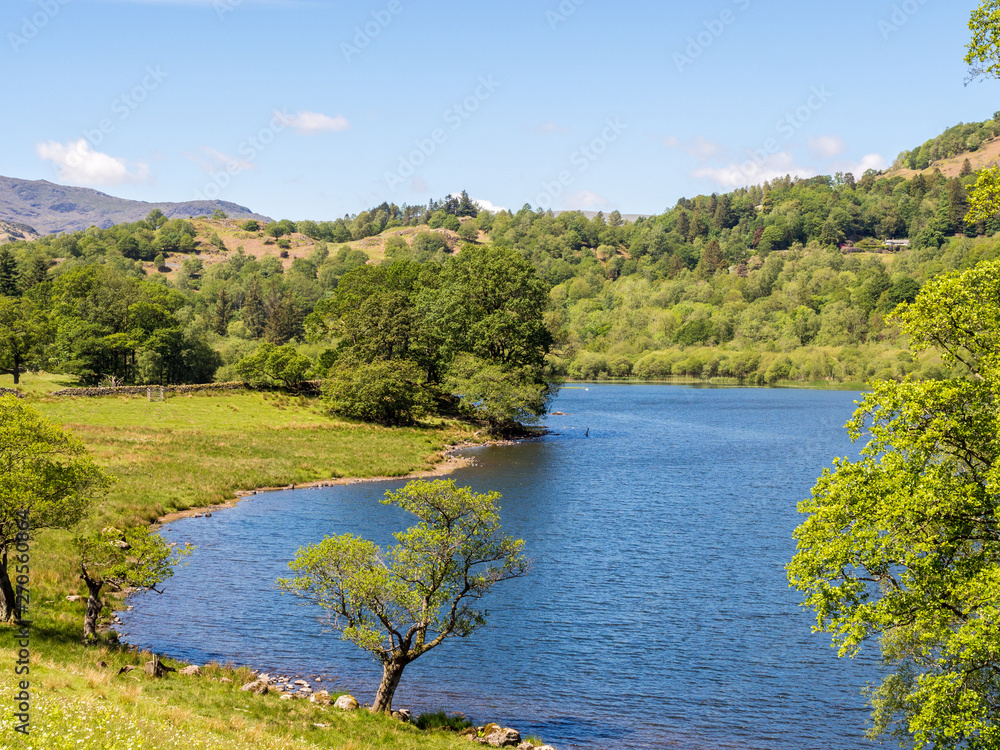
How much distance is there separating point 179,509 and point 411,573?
3482 centimetres

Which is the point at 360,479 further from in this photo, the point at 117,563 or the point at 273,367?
the point at 273,367

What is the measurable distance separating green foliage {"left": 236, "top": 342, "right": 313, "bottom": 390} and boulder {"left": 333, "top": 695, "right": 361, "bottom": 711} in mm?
83472

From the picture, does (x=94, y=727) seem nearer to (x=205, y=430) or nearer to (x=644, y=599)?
(x=644, y=599)

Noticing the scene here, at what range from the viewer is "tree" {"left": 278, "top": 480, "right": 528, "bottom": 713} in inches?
1047

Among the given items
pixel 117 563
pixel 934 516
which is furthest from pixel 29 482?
pixel 934 516

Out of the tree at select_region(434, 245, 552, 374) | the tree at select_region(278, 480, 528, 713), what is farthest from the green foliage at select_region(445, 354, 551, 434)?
the tree at select_region(278, 480, 528, 713)

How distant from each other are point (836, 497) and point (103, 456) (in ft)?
193

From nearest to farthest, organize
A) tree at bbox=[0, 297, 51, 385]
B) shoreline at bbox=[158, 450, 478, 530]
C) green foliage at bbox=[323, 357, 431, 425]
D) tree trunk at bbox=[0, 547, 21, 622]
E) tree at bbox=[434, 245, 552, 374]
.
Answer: tree trunk at bbox=[0, 547, 21, 622]
shoreline at bbox=[158, 450, 478, 530]
green foliage at bbox=[323, 357, 431, 425]
tree at bbox=[0, 297, 51, 385]
tree at bbox=[434, 245, 552, 374]

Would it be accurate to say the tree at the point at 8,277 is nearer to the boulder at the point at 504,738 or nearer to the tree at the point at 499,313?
the tree at the point at 499,313

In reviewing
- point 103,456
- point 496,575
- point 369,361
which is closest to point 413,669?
point 496,575

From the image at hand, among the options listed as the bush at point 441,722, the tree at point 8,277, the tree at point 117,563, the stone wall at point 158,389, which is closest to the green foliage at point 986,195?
the bush at point 441,722

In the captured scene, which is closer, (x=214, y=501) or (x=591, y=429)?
(x=214, y=501)

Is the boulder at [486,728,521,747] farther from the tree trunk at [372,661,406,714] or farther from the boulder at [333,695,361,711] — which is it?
the boulder at [333,695,361,711]

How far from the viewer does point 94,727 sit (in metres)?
17.1
